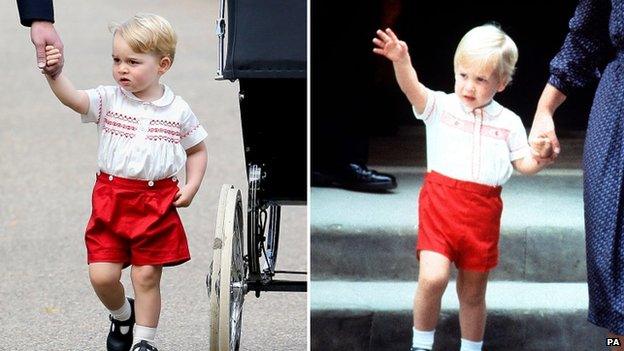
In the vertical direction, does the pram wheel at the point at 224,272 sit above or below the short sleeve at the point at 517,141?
below

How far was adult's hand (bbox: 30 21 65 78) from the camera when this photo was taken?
4574 millimetres

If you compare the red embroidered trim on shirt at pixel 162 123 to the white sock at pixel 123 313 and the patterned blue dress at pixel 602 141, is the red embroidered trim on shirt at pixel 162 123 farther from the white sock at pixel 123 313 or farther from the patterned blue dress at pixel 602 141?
the patterned blue dress at pixel 602 141

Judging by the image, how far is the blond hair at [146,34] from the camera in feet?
15.4

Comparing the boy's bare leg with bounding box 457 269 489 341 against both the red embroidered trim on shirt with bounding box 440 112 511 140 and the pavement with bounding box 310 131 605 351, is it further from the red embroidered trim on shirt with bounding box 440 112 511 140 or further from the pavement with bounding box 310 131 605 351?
the red embroidered trim on shirt with bounding box 440 112 511 140

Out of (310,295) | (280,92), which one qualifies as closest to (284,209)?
(280,92)

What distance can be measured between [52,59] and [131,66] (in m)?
0.26

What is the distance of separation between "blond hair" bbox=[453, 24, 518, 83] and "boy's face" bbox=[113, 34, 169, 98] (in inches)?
43.8

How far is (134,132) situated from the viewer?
472 centimetres

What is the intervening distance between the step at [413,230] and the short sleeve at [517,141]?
0.06m

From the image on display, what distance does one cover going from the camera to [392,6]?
406 centimetres

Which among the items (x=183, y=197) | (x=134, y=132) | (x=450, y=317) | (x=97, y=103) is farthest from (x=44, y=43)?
(x=450, y=317)

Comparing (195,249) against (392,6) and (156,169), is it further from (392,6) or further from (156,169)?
(392,6)

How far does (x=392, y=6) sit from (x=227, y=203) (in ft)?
3.29

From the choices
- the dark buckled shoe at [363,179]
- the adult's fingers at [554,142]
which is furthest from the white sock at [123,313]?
the adult's fingers at [554,142]
